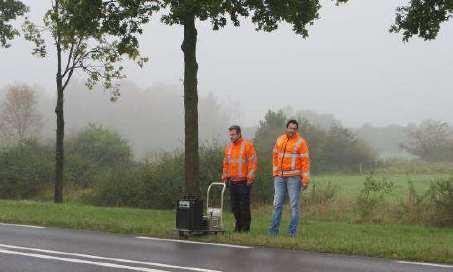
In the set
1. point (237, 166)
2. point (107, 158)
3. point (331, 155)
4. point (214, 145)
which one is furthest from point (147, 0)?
point (331, 155)

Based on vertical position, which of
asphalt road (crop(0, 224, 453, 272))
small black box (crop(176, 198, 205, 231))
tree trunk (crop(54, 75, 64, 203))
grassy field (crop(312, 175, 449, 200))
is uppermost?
tree trunk (crop(54, 75, 64, 203))

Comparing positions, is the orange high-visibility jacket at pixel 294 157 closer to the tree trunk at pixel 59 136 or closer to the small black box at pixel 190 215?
the small black box at pixel 190 215

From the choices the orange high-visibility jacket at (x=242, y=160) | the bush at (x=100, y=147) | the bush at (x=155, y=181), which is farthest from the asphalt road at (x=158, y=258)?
the bush at (x=100, y=147)

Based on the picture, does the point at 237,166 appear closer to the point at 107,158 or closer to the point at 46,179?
the point at 46,179

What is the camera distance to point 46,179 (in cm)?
3014

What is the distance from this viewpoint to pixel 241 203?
11.9m

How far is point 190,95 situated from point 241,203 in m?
3.26

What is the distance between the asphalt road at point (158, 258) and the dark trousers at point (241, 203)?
1.62 m

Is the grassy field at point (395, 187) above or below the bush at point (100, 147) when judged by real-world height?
below

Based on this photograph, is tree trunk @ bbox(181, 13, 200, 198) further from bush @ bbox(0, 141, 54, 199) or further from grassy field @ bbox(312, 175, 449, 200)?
bush @ bbox(0, 141, 54, 199)

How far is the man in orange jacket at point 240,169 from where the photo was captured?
38.7 ft

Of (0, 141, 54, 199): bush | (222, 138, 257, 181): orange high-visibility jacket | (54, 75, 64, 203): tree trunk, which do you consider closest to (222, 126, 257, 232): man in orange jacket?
(222, 138, 257, 181): orange high-visibility jacket

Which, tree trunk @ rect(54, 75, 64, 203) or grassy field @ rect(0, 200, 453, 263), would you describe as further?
tree trunk @ rect(54, 75, 64, 203)

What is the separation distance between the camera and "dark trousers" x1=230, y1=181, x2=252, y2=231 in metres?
11.9
